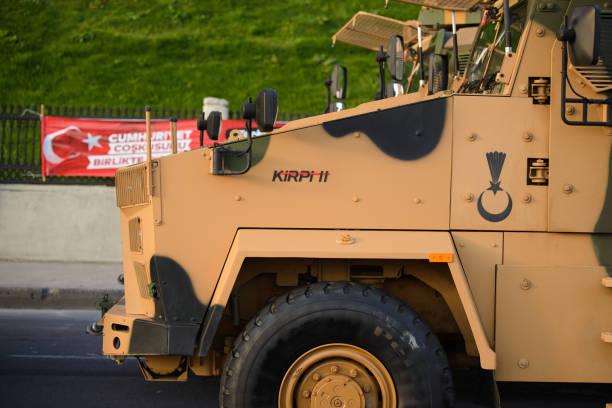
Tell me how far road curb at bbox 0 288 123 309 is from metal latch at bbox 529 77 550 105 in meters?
6.35

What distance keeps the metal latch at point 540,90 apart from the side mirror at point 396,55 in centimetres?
179

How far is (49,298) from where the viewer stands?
8.34 m

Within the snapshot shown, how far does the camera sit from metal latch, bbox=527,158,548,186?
354cm

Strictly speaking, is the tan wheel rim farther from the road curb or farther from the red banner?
the red banner

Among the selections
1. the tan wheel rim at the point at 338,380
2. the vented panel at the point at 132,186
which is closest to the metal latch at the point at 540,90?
the tan wheel rim at the point at 338,380

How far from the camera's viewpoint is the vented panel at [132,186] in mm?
3629

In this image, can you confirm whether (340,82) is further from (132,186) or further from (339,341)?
(339,341)

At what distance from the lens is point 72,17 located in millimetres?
20516

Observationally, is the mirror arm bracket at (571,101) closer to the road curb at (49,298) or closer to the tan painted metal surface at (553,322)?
the tan painted metal surface at (553,322)

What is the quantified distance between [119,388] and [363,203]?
107 inches

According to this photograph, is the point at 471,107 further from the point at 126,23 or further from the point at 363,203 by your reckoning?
the point at 126,23

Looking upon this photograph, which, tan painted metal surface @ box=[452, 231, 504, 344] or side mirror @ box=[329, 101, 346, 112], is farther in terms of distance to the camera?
side mirror @ box=[329, 101, 346, 112]

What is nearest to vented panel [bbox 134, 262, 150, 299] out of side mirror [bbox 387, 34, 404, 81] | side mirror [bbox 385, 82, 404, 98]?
side mirror [bbox 387, 34, 404, 81]

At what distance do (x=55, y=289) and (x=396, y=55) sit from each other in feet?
18.6
